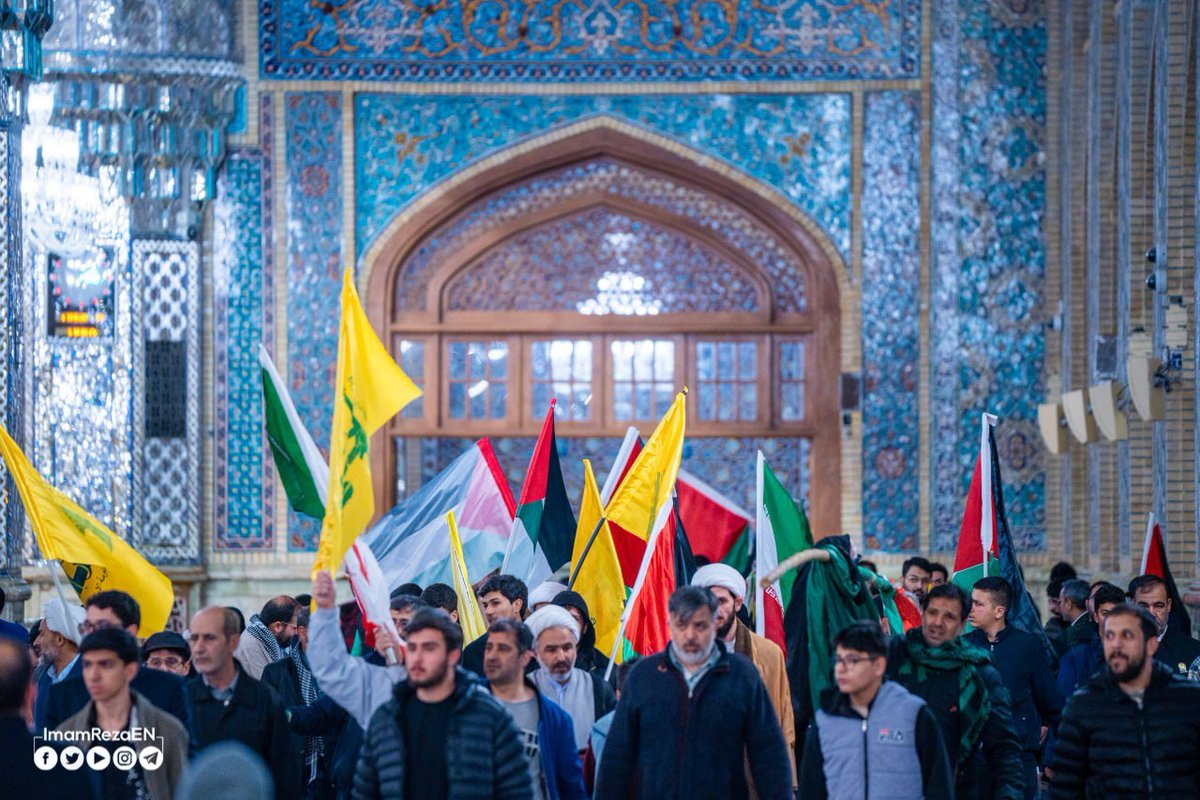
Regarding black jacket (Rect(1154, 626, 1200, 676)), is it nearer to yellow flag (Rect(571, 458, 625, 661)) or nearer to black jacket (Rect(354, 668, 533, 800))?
yellow flag (Rect(571, 458, 625, 661))

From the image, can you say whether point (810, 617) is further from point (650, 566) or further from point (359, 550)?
point (359, 550)

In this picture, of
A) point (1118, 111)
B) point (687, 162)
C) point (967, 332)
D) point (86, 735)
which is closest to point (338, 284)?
point (687, 162)

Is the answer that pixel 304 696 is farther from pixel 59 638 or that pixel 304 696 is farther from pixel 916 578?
pixel 916 578

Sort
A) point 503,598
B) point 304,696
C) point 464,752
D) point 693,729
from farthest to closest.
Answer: point 503,598 → point 304,696 → point 693,729 → point 464,752

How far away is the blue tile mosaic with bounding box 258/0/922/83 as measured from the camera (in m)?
15.8

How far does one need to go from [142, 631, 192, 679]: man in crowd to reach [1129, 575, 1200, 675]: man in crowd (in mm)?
4212

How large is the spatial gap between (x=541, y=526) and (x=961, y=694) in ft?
13.3

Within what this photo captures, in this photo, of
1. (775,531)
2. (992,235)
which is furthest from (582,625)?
(992,235)

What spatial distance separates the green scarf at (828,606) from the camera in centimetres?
708

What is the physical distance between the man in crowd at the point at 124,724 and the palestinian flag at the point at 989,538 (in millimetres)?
4641

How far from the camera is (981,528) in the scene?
10.0 meters

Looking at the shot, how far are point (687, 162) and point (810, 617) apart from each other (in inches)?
354

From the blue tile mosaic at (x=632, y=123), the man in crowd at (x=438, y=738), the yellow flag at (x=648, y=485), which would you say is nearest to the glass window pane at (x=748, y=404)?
the blue tile mosaic at (x=632, y=123)

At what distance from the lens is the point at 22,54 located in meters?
10.6
